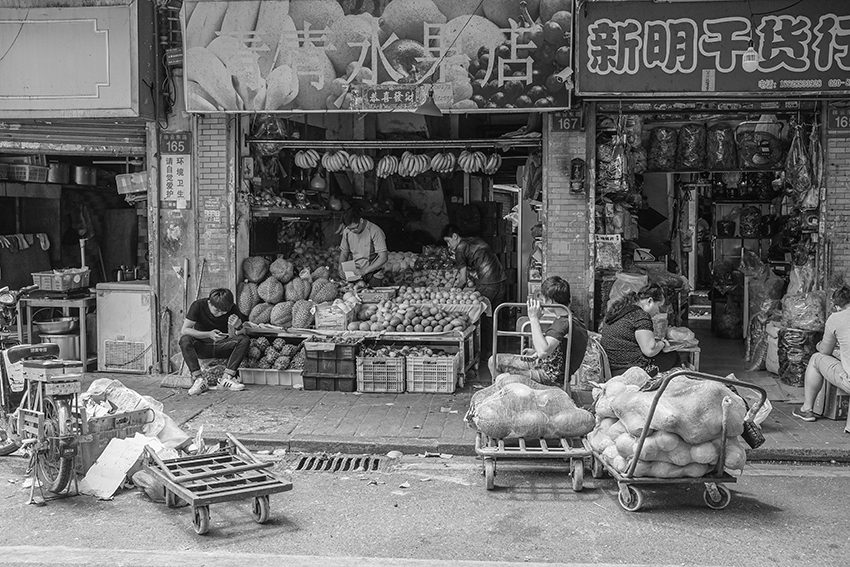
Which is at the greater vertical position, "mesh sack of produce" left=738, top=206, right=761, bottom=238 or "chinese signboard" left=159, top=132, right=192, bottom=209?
"chinese signboard" left=159, top=132, right=192, bottom=209

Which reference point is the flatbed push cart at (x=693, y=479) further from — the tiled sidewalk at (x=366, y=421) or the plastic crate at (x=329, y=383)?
the plastic crate at (x=329, y=383)

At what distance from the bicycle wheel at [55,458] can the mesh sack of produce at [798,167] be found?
8.33 metres

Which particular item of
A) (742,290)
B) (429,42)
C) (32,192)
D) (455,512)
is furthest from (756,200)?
(32,192)

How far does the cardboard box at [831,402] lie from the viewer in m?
8.96

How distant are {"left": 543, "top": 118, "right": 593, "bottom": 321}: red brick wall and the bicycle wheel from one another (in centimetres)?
585

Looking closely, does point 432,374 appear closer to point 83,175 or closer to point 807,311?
point 807,311

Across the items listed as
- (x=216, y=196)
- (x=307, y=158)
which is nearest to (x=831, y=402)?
(x=307, y=158)

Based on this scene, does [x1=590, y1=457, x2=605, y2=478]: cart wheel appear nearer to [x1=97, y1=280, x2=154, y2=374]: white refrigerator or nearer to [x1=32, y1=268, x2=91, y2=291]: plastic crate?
[x1=97, y1=280, x2=154, y2=374]: white refrigerator

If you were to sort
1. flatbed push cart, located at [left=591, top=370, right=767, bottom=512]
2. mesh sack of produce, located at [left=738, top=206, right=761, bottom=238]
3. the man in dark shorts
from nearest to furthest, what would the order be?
1. flatbed push cart, located at [left=591, top=370, right=767, bottom=512]
2. the man in dark shorts
3. mesh sack of produce, located at [left=738, top=206, right=761, bottom=238]

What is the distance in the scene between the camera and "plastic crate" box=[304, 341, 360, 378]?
10.4m

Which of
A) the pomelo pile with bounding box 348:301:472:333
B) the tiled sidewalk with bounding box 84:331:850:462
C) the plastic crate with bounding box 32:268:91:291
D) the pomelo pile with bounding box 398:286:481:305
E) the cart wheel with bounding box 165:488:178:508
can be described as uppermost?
the plastic crate with bounding box 32:268:91:291

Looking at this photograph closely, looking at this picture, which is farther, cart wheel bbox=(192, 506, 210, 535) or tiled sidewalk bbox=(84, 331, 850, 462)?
tiled sidewalk bbox=(84, 331, 850, 462)

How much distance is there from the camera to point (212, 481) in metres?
6.30

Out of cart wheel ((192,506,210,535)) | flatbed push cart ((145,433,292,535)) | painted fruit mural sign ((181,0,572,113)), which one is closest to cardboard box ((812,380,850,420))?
painted fruit mural sign ((181,0,572,113))
